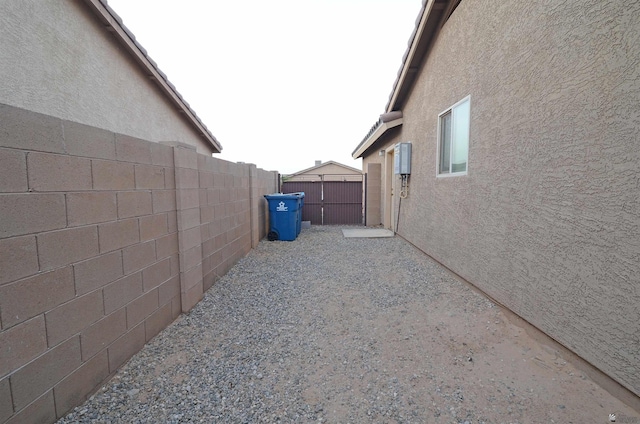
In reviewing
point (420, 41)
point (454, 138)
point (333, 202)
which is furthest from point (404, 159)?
point (333, 202)

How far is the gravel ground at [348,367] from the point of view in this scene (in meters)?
1.96

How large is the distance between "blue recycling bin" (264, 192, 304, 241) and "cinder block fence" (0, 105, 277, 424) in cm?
478

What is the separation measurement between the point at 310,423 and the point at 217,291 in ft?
9.06

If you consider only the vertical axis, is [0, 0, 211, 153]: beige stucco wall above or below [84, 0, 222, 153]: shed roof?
below

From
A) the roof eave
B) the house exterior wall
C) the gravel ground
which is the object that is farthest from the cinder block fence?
the roof eave

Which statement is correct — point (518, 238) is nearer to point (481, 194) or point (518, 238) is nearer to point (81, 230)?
point (481, 194)

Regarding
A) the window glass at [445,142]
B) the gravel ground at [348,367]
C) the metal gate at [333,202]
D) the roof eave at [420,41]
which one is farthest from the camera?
the metal gate at [333,202]

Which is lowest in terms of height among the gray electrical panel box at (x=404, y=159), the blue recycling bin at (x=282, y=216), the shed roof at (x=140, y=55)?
the blue recycling bin at (x=282, y=216)

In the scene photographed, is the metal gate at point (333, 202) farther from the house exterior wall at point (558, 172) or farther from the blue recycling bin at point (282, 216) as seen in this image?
the house exterior wall at point (558, 172)

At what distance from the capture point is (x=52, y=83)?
4.52m

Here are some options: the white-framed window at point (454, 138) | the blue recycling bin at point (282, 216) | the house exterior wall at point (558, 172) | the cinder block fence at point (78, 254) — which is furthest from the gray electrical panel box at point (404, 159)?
the cinder block fence at point (78, 254)

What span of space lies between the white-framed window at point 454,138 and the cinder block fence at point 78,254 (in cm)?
408

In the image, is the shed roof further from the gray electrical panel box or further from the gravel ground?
the gray electrical panel box

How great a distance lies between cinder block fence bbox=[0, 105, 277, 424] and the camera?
1.58m
